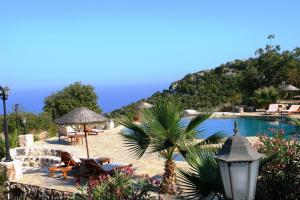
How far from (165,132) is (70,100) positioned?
21585mm

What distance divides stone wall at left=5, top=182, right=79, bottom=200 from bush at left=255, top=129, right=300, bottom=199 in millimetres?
4946

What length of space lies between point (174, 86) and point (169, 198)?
142 ft

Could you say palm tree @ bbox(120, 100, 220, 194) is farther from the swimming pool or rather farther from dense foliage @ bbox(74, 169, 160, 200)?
the swimming pool

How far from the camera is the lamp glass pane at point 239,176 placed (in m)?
3.56

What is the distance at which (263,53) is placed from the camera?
36.7m

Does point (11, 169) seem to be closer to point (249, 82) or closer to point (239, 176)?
point (239, 176)

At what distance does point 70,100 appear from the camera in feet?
96.4

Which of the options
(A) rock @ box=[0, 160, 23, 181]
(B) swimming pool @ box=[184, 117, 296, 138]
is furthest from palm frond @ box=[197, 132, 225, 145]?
(B) swimming pool @ box=[184, 117, 296, 138]

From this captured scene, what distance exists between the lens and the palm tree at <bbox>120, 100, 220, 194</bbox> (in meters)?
8.52

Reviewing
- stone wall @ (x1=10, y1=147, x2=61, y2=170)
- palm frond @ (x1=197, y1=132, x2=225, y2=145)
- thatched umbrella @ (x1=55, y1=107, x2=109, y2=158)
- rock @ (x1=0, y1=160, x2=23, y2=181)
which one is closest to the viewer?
palm frond @ (x1=197, y1=132, x2=225, y2=145)

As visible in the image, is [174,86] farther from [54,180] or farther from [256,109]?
[54,180]

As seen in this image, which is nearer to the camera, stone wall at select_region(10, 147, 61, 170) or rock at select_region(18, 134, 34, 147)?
stone wall at select_region(10, 147, 61, 170)

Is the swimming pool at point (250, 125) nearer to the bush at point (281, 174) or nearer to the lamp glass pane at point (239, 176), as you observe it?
the bush at point (281, 174)

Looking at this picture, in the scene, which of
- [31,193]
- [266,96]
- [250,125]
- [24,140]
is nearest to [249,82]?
[266,96]
